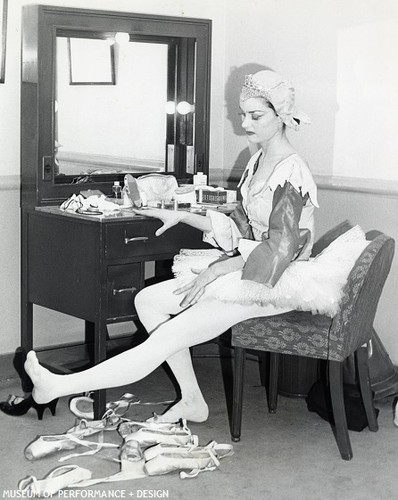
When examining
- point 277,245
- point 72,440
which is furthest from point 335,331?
point 72,440

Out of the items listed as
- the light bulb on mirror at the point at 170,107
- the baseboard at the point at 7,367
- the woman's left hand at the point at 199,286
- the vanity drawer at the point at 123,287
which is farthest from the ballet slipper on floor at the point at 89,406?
the light bulb on mirror at the point at 170,107

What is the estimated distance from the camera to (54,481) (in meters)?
3.27

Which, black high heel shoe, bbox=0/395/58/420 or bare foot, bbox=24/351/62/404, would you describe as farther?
black high heel shoe, bbox=0/395/58/420

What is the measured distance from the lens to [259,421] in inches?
158

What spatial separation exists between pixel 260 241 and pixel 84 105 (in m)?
1.25

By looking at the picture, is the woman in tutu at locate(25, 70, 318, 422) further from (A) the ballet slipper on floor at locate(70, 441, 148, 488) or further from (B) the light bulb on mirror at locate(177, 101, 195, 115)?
(B) the light bulb on mirror at locate(177, 101, 195, 115)

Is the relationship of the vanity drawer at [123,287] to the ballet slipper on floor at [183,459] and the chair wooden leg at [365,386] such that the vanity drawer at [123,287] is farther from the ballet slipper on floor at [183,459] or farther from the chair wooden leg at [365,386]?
the chair wooden leg at [365,386]

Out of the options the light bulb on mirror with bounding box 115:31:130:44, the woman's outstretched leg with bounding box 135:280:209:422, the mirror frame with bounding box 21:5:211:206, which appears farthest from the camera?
the light bulb on mirror with bounding box 115:31:130:44

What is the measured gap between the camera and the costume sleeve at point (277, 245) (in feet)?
11.3

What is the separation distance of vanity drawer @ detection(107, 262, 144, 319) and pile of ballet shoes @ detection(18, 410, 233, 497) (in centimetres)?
47

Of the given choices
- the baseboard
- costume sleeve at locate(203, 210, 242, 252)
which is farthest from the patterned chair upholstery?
the baseboard

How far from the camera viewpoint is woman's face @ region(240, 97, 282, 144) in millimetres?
3654

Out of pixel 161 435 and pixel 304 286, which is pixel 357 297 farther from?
pixel 161 435

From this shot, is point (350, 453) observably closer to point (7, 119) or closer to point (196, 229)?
point (196, 229)
